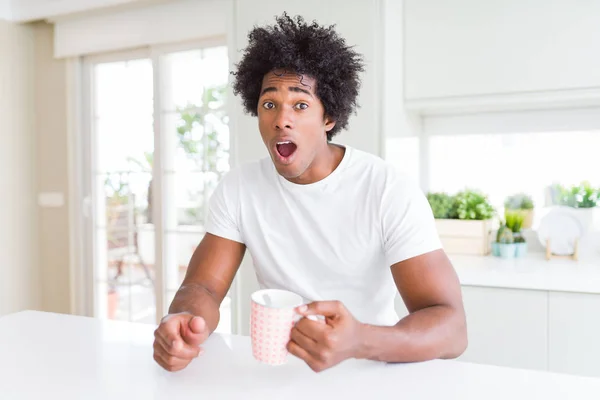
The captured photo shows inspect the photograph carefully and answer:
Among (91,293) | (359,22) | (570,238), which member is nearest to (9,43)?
(91,293)

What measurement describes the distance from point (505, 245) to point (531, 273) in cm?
34

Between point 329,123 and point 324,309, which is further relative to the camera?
point 329,123

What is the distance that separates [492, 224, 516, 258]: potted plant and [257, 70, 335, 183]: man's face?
1399 millimetres

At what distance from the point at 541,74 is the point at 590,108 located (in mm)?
484

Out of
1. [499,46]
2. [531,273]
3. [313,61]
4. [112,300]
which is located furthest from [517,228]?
[112,300]

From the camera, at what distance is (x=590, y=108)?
237 cm

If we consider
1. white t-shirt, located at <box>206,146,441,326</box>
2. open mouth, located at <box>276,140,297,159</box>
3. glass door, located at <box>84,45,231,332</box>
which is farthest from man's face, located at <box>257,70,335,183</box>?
glass door, located at <box>84,45,231,332</box>

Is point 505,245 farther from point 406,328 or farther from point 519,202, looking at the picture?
point 406,328

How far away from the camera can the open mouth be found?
122 cm

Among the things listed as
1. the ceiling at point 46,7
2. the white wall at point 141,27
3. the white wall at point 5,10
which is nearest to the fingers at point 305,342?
the white wall at point 141,27

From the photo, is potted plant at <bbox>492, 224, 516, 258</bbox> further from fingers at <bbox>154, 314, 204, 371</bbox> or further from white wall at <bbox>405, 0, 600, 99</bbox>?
fingers at <bbox>154, 314, 204, 371</bbox>

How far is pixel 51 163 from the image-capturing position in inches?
136

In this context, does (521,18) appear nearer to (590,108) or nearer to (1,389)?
(590,108)

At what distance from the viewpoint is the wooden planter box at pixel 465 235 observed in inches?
91.2
